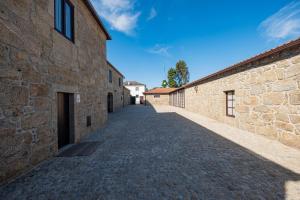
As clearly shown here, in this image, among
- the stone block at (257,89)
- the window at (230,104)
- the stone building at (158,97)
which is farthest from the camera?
the stone building at (158,97)

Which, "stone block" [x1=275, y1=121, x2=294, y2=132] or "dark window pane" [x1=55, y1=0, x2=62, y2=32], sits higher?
"dark window pane" [x1=55, y1=0, x2=62, y2=32]

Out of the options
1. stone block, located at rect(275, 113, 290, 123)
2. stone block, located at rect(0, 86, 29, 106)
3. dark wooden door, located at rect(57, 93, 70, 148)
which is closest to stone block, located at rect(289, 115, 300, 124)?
stone block, located at rect(275, 113, 290, 123)

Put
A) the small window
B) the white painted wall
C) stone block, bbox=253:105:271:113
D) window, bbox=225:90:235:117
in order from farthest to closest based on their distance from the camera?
1. the white painted wall
2. window, bbox=225:90:235:117
3. the small window
4. stone block, bbox=253:105:271:113

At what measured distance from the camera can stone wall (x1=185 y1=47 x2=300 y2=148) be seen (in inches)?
164

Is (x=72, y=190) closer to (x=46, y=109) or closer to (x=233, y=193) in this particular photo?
(x=46, y=109)

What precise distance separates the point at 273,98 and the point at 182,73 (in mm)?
43888

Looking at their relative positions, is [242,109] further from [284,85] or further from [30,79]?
[30,79]

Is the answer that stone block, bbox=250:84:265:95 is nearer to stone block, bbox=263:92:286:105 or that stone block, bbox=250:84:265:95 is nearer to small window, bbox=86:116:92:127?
stone block, bbox=263:92:286:105

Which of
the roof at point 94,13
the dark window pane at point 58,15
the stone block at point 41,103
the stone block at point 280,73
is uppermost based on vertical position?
the roof at point 94,13

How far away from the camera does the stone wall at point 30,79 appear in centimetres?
252

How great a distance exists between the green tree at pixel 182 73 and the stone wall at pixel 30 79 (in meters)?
44.7

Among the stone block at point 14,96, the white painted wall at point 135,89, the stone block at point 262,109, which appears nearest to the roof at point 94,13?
the stone block at point 14,96

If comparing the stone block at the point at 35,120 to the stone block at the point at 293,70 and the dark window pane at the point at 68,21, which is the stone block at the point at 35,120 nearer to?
the dark window pane at the point at 68,21

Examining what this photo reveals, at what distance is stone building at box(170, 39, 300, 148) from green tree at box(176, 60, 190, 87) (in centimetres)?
3974
